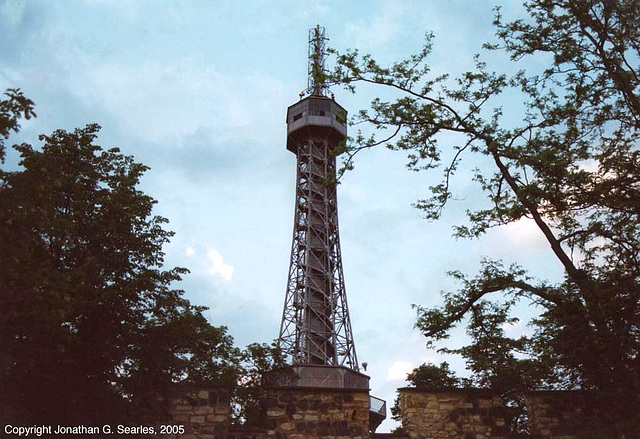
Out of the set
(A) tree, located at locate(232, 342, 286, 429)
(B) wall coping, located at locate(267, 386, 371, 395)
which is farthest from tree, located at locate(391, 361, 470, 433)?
(B) wall coping, located at locate(267, 386, 371, 395)

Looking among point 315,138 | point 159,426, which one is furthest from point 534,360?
point 315,138

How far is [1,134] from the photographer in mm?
8523

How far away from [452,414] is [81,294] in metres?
6.43

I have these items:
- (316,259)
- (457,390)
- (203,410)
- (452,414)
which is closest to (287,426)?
(203,410)

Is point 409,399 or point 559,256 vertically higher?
point 559,256

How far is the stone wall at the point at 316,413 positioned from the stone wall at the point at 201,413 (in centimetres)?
73

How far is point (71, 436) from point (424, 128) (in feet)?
27.0

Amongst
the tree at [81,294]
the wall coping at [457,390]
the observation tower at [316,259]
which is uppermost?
the observation tower at [316,259]

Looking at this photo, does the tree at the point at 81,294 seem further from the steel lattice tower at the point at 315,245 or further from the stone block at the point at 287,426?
the steel lattice tower at the point at 315,245

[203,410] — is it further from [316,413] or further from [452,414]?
[452,414]

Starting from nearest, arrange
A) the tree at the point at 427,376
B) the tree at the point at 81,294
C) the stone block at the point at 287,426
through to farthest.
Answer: the tree at the point at 81,294
the stone block at the point at 287,426
the tree at the point at 427,376

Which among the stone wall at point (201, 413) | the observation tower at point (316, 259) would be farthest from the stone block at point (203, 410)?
the observation tower at point (316, 259)

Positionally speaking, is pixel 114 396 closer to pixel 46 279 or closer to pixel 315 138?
pixel 46 279

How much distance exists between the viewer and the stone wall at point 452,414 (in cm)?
1059
